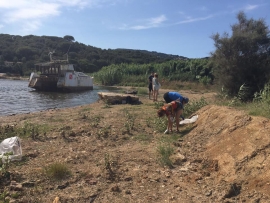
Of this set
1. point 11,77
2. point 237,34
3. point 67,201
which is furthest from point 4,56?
point 67,201

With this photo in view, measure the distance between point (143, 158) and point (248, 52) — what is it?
893 cm

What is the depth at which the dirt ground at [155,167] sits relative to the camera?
419cm

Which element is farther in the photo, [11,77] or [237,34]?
[11,77]

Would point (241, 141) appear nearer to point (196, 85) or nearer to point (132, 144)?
point (132, 144)

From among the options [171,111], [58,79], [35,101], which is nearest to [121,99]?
[35,101]

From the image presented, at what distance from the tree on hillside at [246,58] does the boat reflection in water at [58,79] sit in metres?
20.4

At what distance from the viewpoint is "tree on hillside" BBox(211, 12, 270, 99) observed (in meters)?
12.3

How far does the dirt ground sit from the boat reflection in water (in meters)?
23.4

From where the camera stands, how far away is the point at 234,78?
41.9ft

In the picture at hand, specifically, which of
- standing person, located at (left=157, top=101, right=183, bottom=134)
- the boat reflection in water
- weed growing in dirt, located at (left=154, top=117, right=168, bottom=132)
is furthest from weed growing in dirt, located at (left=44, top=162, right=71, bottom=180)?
the boat reflection in water

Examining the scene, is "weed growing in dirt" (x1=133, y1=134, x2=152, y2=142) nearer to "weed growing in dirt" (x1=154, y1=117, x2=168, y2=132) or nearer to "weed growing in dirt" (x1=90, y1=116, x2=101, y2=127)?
"weed growing in dirt" (x1=154, y1=117, x2=168, y2=132)

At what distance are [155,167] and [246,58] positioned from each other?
9.07 meters

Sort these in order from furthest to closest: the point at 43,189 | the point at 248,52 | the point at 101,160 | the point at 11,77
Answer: the point at 11,77 < the point at 248,52 < the point at 101,160 < the point at 43,189

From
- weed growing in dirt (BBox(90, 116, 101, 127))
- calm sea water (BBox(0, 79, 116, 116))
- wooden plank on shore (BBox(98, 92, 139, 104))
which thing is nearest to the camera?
weed growing in dirt (BBox(90, 116, 101, 127))
